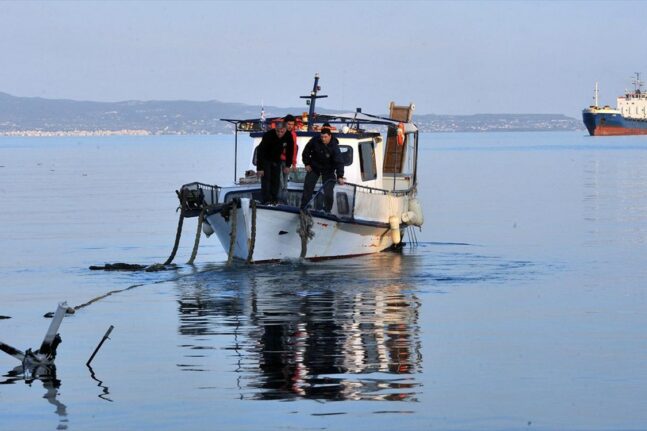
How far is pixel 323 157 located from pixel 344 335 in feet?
29.7

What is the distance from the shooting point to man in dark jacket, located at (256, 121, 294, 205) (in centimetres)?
2618

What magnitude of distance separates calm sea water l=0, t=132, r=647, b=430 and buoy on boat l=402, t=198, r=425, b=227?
889mm

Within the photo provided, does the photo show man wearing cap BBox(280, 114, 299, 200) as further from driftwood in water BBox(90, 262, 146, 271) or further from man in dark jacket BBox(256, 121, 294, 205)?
driftwood in water BBox(90, 262, 146, 271)

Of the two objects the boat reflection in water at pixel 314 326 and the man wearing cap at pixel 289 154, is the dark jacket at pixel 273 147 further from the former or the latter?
the boat reflection in water at pixel 314 326

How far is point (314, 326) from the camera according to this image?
751 inches

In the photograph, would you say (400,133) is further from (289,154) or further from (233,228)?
(233,228)

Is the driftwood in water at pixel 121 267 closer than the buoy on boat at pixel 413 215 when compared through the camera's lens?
Yes

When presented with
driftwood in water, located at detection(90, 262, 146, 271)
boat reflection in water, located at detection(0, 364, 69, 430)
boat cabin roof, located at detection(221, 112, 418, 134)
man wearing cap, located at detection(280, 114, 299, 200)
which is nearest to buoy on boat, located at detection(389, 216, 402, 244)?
boat cabin roof, located at detection(221, 112, 418, 134)

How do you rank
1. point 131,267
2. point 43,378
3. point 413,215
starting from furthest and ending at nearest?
1. point 413,215
2. point 131,267
3. point 43,378

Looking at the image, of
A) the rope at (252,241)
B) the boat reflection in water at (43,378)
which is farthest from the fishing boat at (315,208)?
the boat reflection in water at (43,378)

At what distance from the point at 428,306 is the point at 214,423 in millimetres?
8607

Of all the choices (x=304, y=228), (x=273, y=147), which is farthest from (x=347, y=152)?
(x=304, y=228)

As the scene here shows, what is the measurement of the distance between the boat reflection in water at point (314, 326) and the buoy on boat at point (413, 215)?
2.53 m

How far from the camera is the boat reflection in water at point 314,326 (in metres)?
15.0
